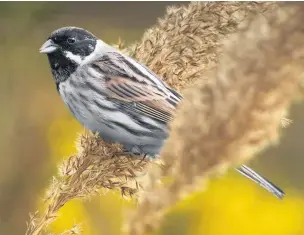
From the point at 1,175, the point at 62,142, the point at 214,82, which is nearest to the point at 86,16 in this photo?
the point at 62,142

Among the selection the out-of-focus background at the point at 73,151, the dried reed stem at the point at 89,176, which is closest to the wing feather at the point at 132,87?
the dried reed stem at the point at 89,176


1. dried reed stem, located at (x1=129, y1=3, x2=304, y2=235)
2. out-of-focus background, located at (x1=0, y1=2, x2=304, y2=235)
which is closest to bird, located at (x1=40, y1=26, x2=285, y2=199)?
out-of-focus background, located at (x1=0, y1=2, x2=304, y2=235)

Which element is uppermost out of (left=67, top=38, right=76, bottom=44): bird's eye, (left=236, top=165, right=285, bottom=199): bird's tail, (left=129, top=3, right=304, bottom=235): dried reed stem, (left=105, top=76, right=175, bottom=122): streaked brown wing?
(left=129, top=3, right=304, bottom=235): dried reed stem

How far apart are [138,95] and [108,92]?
42 millimetres

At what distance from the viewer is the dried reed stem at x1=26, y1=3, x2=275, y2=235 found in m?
0.52

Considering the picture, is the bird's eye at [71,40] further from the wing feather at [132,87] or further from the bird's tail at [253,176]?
the bird's tail at [253,176]

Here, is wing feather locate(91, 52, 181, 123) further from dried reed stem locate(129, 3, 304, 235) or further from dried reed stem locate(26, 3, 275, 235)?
dried reed stem locate(129, 3, 304, 235)

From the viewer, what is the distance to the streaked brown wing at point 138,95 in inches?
27.0

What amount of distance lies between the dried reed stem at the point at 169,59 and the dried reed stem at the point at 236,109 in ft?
0.57

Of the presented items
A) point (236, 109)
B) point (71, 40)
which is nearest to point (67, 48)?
point (71, 40)

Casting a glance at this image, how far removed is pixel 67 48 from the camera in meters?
0.74

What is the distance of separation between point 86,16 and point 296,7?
0.68 meters

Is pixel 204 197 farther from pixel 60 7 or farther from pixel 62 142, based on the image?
pixel 60 7

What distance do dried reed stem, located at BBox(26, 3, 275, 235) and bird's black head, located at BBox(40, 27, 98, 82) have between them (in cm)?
12
